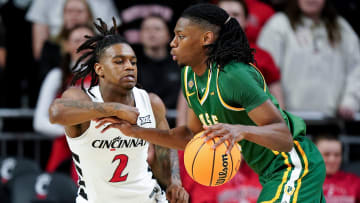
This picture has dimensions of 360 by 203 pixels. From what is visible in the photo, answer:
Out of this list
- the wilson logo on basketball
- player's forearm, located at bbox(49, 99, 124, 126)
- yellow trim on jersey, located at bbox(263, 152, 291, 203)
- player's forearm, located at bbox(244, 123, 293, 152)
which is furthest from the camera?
yellow trim on jersey, located at bbox(263, 152, 291, 203)

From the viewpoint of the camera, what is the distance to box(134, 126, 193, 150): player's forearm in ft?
14.0

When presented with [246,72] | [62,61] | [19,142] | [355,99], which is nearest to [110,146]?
[246,72]

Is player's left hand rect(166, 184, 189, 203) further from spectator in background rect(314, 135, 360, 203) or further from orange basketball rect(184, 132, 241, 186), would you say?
spectator in background rect(314, 135, 360, 203)

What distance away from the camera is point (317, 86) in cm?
695

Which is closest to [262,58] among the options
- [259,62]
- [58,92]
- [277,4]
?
[259,62]

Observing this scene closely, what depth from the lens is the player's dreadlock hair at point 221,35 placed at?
4211mm

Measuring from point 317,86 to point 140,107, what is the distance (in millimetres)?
2990

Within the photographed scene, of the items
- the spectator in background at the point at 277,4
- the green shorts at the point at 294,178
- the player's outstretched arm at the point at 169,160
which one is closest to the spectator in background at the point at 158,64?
the spectator in background at the point at 277,4

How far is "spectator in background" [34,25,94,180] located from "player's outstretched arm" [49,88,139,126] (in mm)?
2528

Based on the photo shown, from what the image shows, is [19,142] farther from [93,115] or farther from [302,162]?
[302,162]

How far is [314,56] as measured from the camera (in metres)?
6.94

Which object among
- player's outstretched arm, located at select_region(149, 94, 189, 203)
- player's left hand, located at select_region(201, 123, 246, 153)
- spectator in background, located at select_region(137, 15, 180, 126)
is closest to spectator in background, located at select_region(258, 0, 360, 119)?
spectator in background, located at select_region(137, 15, 180, 126)

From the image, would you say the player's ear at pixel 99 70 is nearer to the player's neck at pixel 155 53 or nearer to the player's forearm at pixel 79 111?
the player's forearm at pixel 79 111

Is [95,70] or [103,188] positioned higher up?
[95,70]
